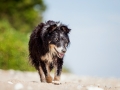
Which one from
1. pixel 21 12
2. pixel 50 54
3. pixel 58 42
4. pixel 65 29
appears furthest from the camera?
pixel 21 12

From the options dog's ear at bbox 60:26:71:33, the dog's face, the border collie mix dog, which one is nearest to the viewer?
the dog's face

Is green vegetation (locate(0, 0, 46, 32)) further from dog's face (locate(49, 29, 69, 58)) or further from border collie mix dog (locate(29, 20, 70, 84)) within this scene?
dog's face (locate(49, 29, 69, 58))

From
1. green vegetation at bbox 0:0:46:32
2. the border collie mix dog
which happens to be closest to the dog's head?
the border collie mix dog

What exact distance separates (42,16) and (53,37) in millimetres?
36531

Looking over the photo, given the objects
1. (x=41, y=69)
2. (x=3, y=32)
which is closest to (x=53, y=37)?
(x=41, y=69)

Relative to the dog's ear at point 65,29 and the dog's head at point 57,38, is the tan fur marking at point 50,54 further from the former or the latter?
the dog's ear at point 65,29

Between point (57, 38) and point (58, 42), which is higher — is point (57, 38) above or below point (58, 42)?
above

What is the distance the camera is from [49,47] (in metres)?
11.1

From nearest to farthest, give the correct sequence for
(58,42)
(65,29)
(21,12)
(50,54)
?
1. (58,42)
2. (65,29)
3. (50,54)
4. (21,12)

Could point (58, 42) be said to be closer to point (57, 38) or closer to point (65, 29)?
point (57, 38)

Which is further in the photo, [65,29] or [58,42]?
[65,29]

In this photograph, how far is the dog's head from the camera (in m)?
10.8

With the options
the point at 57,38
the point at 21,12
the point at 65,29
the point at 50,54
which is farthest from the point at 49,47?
the point at 21,12

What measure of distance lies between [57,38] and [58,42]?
0.34 ft
